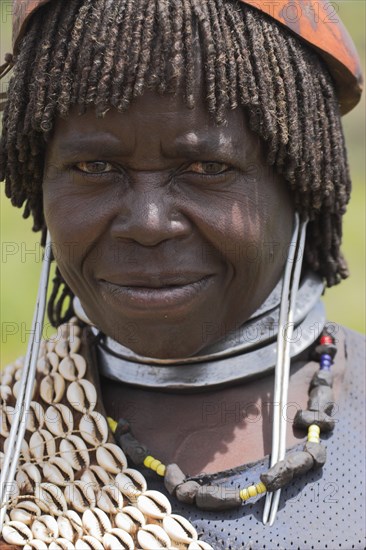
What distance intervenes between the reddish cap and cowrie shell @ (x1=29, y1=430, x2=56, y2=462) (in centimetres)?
87

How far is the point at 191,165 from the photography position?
7.98 ft

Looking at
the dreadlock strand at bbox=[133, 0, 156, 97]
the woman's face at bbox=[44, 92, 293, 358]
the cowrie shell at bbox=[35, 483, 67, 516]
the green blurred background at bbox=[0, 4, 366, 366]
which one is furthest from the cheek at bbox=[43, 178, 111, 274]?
the green blurred background at bbox=[0, 4, 366, 366]

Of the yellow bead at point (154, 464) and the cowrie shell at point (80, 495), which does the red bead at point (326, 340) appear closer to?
the yellow bead at point (154, 464)

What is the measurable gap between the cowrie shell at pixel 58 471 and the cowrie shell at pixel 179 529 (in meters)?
0.26

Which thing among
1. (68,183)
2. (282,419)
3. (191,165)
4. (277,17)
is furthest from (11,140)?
(282,419)

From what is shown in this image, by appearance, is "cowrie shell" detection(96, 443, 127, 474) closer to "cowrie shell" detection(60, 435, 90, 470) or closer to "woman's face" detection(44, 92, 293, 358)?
"cowrie shell" detection(60, 435, 90, 470)

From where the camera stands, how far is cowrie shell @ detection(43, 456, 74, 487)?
2.57 metres

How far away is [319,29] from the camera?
8.36 ft

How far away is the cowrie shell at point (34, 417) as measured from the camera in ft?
8.85

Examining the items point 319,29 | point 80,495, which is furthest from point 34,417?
point 319,29

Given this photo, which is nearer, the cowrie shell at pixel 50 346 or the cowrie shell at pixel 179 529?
the cowrie shell at pixel 179 529

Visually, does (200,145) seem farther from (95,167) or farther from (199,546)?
(199,546)

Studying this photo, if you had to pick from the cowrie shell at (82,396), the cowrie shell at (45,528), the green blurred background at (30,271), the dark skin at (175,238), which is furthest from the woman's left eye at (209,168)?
the green blurred background at (30,271)

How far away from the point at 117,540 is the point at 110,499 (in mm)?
118
